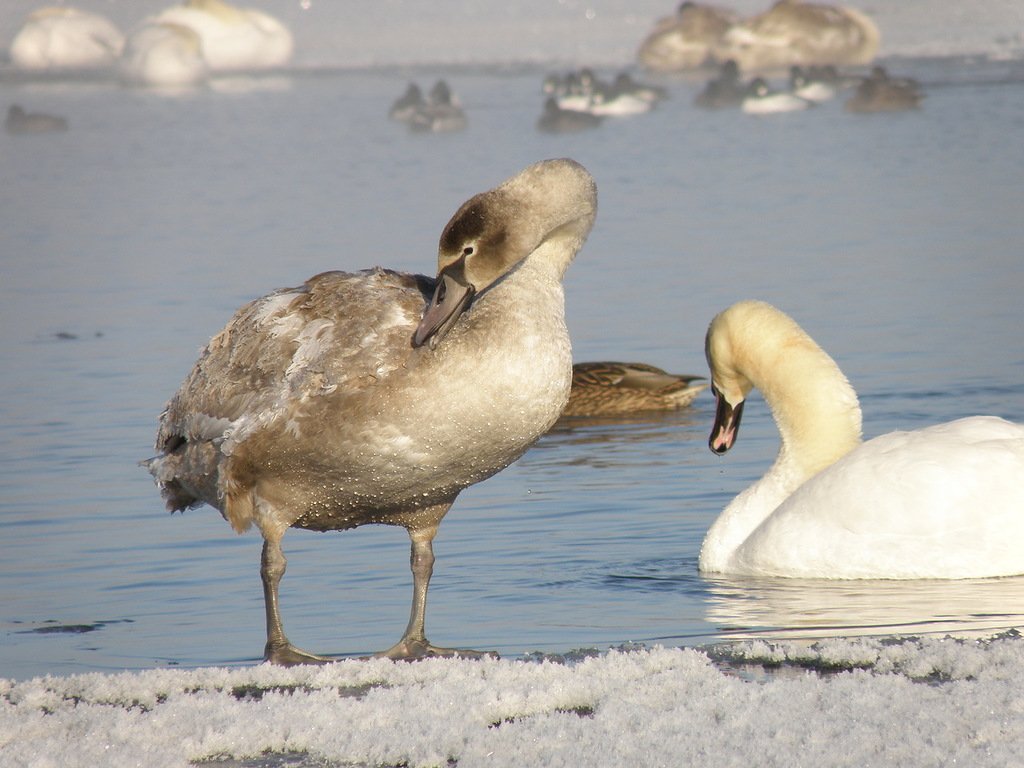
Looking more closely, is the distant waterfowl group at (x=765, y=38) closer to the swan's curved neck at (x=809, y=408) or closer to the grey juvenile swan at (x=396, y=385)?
the swan's curved neck at (x=809, y=408)

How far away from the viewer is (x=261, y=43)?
5569 centimetres

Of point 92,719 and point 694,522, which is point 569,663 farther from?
→ point 694,522

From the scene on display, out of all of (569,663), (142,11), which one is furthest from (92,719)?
(142,11)

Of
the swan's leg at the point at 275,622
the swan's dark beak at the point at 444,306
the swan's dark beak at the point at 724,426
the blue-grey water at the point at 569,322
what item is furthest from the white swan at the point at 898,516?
the swan's dark beak at the point at 444,306

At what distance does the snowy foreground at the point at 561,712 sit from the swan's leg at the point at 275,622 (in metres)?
0.65

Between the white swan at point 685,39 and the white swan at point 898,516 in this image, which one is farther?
the white swan at point 685,39

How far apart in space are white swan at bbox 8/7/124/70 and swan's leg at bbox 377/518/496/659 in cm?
4778

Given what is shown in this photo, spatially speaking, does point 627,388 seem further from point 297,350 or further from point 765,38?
point 765,38

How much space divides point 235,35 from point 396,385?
5208 centimetres

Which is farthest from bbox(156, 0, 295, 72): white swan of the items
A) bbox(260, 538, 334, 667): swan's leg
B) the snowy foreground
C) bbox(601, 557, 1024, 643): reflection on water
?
Result: the snowy foreground

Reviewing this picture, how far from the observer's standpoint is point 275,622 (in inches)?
245

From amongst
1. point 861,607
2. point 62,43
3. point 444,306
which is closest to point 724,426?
point 861,607

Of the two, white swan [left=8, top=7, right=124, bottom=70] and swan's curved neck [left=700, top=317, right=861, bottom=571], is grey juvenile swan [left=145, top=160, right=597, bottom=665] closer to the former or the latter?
swan's curved neck [left=700, top=317, right=861, bottom=571]

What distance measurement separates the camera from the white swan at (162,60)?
162 feet
